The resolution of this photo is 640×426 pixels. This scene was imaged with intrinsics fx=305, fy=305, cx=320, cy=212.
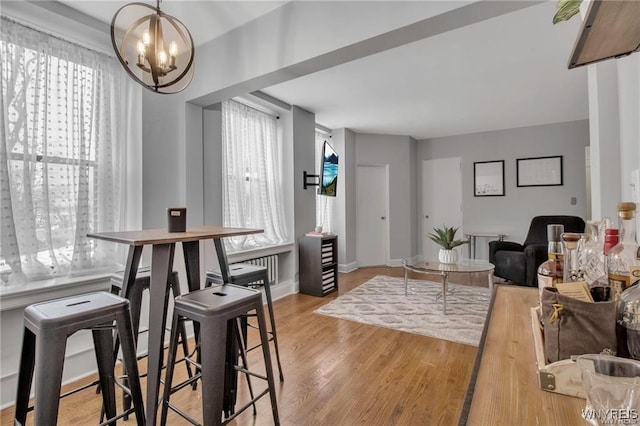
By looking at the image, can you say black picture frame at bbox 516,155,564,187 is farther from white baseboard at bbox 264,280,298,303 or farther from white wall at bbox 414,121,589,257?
white baseboard at bbox 264,280,298,303

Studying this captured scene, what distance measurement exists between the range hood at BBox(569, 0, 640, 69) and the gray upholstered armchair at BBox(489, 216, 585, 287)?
3296mm

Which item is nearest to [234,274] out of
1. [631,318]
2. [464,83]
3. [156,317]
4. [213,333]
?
[156,317]

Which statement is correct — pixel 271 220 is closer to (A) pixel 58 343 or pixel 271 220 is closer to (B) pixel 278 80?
(B) pixel 278 80

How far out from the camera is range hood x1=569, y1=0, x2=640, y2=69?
21.9 inches

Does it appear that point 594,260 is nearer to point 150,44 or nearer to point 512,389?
point 512,389

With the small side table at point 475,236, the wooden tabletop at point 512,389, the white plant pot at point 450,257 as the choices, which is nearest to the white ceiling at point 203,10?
the wooden tabletop at point 512,389

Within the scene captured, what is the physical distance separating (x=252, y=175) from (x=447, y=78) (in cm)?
237

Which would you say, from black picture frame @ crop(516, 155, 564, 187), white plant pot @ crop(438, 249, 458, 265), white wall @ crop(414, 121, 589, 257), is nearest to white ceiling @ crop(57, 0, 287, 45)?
white plant pot @ crop(438, 249, 458, 265)

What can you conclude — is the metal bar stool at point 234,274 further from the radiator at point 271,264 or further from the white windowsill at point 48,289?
the radiator at point 271,264

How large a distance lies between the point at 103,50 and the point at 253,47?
1.13m

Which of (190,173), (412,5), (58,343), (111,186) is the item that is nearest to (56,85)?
(111,186)

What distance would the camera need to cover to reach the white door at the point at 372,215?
A: 560 centimetres

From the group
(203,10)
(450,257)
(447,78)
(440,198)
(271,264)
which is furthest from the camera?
(440,198)

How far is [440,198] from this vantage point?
5969mm
